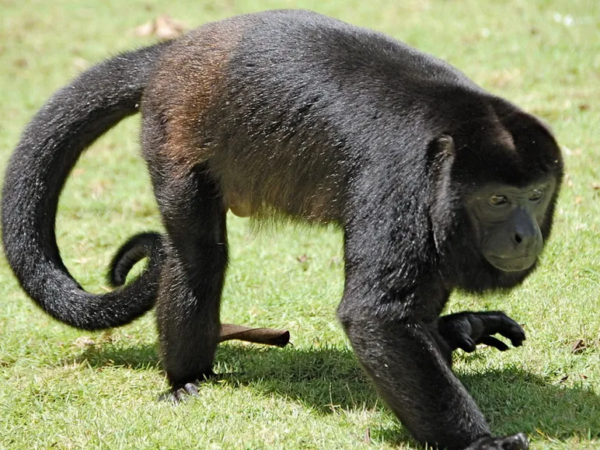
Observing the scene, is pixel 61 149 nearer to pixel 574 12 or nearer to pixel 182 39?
pixel 182 39

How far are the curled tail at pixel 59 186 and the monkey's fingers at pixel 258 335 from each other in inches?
22.2

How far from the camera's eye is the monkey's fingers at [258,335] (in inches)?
223

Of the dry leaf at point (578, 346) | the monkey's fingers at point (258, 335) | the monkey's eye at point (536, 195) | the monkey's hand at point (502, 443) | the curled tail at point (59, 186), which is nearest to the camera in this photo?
the monkey's hand at point (502, 443)

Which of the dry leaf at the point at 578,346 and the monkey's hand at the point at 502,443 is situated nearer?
the monkey's hand at the point at 502,443

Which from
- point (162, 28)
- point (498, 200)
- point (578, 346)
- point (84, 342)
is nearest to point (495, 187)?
point (498, 200)

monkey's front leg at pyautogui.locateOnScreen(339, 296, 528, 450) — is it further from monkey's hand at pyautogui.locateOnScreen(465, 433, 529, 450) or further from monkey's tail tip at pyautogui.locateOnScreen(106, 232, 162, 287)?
monkey's tail tip at pyautogui.locateOnScreen(106, 232, 162, 287)

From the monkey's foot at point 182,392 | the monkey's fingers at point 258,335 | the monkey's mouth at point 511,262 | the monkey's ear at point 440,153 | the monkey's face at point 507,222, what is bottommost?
the monkey's foot at point 182,392

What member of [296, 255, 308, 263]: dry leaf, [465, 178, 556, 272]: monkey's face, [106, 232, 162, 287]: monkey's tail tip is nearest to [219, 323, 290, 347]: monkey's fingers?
[106, 232, 162, 287]: monkey's tail tip

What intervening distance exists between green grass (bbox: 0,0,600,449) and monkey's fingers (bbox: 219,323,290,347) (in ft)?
0.25

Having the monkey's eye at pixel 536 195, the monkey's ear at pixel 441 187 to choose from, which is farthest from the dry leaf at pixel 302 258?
the monkey's eye at pixel 536 195

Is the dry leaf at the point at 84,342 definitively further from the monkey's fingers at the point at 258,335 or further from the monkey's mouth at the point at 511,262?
the monkey's mouth at the point at 511,262

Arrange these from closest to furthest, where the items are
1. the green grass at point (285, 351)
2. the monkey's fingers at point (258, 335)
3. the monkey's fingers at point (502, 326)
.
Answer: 1. the green grass at point (285, 351)
2. the monkey's fingers at point (502, 326)
3. the monkey's fingers at point (258, 335)

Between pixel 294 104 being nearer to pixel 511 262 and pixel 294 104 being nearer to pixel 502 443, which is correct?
pixel 511 262

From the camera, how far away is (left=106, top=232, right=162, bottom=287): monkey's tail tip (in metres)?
5.50
